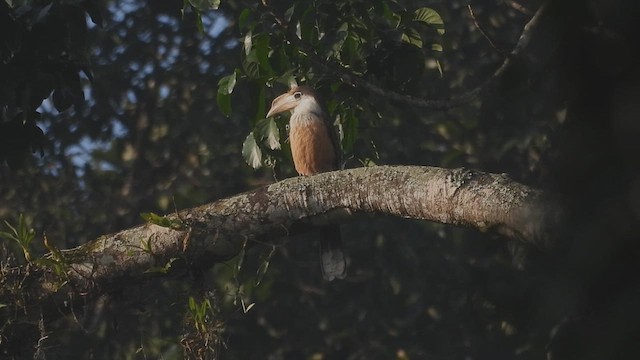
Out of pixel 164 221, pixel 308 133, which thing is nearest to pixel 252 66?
pixel 164 221

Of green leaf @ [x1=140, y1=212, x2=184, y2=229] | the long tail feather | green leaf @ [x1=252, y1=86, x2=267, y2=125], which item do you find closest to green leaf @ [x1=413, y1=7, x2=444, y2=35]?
green leaf @ [x1=252, y1=86, x2=267, y2=125]

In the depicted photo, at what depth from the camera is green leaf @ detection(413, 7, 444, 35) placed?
379cm

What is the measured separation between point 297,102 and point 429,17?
1907 mm

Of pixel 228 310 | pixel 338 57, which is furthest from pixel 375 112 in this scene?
pixel 228 310

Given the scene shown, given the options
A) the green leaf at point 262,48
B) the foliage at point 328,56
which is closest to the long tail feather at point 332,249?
the foliage at point 328,56

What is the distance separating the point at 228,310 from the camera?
6.22 meters

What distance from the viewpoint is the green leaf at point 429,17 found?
3791 millimetres

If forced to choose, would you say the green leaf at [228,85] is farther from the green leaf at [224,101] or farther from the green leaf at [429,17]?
the green leaf at [429,17]

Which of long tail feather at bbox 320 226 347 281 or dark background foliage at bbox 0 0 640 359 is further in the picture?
long tail feather at bbox 320 226 347 281

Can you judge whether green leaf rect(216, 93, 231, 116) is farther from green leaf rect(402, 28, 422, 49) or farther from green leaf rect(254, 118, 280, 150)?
green leaf rect(402, 28, 422, 49)

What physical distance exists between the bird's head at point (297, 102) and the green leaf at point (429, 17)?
1.82 meters

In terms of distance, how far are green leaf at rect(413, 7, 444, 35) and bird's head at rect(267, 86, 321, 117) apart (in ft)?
5.96

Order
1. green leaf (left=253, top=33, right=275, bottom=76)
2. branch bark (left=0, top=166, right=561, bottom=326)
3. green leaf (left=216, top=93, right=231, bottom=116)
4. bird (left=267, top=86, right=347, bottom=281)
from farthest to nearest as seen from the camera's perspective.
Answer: bird (left=267, top=86, right=347, bottom=281) → green leaf (left=216, top=93, right=231, bottom=116) → green leaf (left=253, top=33, right=275, bottom=76) → branch bark (left=0, top=166, right=561, bottom=326)

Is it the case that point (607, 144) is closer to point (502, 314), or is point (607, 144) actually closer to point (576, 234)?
point (576, 234)
